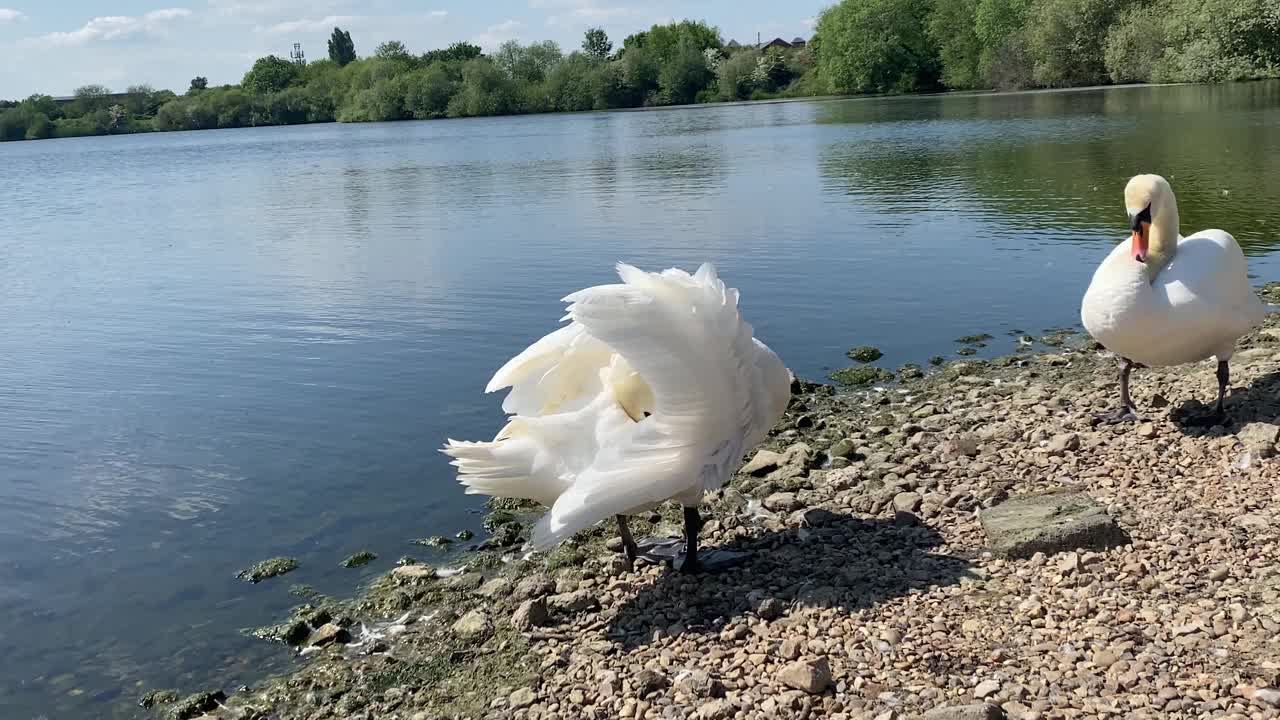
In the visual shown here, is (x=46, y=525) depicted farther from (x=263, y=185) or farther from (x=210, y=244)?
(x=263, y=185)

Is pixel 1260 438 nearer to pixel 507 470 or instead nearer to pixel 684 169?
pixel 507 470

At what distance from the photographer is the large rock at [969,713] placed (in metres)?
4.50

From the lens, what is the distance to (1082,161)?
30062 mm

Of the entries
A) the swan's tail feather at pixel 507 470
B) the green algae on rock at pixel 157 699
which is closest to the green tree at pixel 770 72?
the swan's tail feather at pixel 507 470

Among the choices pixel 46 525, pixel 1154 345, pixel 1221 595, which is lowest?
pixel 46 525

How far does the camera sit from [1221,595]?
5359mm

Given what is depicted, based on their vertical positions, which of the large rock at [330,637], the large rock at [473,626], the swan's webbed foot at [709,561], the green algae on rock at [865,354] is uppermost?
the green algae on rock at [865,354]

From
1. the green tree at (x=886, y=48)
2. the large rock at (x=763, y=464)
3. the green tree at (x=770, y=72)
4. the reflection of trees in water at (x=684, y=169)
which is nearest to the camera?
the large rock at (x=763, y=464)

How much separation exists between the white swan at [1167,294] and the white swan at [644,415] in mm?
2671

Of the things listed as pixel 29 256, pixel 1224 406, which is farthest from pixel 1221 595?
pixel 29 256

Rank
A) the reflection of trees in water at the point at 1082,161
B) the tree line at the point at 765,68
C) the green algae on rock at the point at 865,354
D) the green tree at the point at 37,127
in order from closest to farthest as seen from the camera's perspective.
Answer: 1. the green algae on rock at the point at 865,354
2. the reflection of trees in water at the point at 1082,161
3. the tree line at the point at 765,68
4. the green tree at the point at 37,127

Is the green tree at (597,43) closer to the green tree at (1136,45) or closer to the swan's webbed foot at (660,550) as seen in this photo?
the green tree at (1136,45)

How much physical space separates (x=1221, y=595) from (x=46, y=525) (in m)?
8.96

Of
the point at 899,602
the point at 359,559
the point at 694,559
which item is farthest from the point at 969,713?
the point at 359,559
